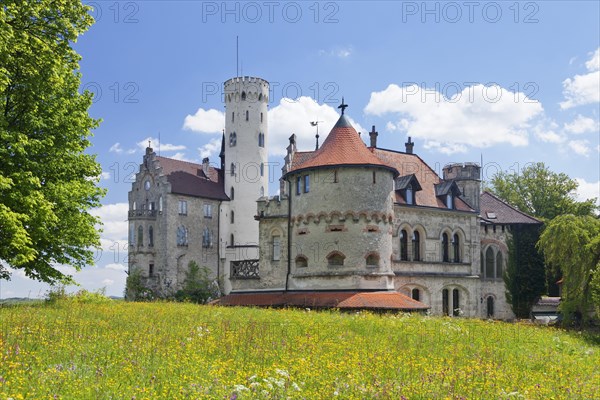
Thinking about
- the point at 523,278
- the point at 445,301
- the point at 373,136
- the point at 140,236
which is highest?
the point at 373,136

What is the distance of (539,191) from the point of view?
208 ft

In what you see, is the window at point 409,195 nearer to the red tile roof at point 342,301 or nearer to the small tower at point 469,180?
the small tower at point 469,180

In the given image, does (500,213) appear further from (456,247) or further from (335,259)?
(335,259)

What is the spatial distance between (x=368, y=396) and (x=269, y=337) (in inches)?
218

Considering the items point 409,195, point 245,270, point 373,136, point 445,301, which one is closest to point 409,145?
A: point 373,136

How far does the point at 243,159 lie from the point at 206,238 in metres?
8.88

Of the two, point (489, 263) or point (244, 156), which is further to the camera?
point (244, 156)

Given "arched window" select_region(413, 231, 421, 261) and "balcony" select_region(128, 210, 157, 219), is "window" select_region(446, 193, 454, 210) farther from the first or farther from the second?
"balcony" select_region(128, 210, 157, 219)

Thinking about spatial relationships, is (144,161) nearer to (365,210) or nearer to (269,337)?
(365,210)

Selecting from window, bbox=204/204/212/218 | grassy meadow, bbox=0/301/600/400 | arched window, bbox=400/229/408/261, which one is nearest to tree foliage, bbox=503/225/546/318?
arched window, bbox=400/229/408/261

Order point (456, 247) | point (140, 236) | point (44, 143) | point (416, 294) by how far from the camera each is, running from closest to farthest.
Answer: point (44, 143)
point (416, 294)
point (456, 247)
point (140, 236)

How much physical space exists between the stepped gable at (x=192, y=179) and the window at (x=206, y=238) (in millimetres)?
3293

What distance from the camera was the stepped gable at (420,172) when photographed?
1560 inches

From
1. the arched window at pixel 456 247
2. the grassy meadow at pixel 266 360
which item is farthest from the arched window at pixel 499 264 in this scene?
the grassy meadow at pixel 266 360
